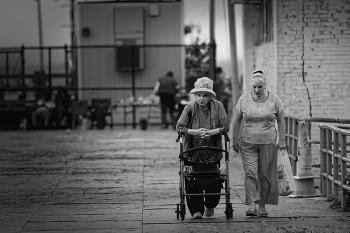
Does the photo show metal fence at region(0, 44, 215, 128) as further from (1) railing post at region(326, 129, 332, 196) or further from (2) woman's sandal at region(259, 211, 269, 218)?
(2) woman's sandal at region(259, 211, 269, 218)

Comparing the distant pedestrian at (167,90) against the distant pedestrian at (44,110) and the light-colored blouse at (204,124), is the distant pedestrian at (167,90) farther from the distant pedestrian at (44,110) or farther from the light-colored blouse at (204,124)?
the light-colored blouse at (204,124)

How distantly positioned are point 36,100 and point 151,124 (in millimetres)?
4314

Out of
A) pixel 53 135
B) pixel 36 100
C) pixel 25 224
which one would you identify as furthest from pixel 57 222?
pixel 36 100

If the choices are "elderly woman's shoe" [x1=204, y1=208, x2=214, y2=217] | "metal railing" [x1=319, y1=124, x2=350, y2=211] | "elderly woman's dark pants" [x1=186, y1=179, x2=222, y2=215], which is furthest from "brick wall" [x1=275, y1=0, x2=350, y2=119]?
"elderly woman's dark pants" [x1=186, y1=179, x2=222, y2=215]

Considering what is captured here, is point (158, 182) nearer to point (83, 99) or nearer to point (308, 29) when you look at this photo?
point (308, 29)

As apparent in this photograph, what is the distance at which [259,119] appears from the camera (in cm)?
993

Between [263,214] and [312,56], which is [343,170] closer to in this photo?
[263,214]

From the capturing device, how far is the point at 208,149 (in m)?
9.40

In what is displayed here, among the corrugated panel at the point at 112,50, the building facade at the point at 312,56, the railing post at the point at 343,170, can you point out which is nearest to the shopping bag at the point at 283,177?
the railing post at the point at 343,170

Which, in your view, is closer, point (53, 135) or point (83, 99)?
point (53, 135)

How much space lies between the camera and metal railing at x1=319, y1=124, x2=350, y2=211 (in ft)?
34.3

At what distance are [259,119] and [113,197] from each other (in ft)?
10.1

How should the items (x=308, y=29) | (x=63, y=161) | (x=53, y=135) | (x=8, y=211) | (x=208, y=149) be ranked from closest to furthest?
1. (x=208, y=149)
2. (x=8, y=211)
3. (x=308, y=29)
4. (x=63, y=161)
5. (x=53, y=135)

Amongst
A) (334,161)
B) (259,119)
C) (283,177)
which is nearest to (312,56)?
(334,161)
